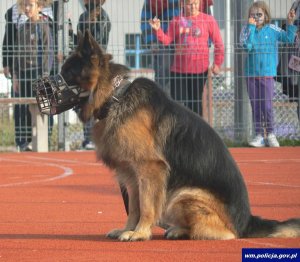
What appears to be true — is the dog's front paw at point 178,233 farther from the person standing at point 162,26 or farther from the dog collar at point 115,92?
the person standing at point 162,26

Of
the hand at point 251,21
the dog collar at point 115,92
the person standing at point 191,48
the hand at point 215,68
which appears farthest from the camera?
the hand at point 215,68

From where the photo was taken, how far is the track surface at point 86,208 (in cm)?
667

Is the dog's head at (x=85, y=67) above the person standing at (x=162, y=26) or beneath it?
beneath

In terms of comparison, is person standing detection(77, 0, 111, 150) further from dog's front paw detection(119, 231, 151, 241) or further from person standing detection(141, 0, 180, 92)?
dog's front paw detection(119, 231, 151, 241)

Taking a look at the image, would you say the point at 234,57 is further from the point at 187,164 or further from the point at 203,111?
the point at 187,164

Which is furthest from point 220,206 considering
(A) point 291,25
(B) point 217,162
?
(A) point 291,25

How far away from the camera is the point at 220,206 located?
7.12 m

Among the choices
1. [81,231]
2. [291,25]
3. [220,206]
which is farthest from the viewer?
[291,25]

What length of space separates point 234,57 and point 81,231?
10.0 metres

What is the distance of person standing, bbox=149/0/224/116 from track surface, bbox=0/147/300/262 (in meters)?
1.54

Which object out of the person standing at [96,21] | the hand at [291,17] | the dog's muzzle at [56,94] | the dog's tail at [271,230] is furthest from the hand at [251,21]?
the dog's tail at [271,230]

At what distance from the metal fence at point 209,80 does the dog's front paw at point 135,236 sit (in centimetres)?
989

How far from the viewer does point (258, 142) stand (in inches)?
686

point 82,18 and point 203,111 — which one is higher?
point 82,18
